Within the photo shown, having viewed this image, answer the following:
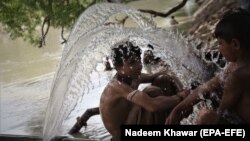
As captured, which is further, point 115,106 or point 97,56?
point 97,56

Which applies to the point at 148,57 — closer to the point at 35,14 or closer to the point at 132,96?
the point at 132,96

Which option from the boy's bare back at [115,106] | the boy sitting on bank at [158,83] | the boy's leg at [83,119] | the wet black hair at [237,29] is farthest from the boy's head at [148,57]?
the wet black hair at [237,29]

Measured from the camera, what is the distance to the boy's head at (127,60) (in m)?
1.91

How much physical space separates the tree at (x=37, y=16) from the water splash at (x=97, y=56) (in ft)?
2.99

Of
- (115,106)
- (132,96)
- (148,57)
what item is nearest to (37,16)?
(148,57)

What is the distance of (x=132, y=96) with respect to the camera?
1.86 meters

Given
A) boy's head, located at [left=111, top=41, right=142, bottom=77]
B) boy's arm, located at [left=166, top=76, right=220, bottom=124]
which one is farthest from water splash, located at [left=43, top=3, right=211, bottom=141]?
boy's arm, located at [left=166, top=76, right=220, bottom=124]

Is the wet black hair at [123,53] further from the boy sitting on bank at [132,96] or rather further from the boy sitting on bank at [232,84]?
the boy sitting on bank at [232,84]

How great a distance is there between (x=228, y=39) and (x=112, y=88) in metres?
0.66

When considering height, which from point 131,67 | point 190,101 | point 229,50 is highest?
point 229,50

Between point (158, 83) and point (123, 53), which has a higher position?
point (123, 53)

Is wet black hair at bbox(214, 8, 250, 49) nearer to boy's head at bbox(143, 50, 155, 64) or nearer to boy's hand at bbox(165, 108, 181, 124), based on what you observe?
boy's hand at bbox(165, 108, 181, 124)

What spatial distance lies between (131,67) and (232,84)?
0.56 meters

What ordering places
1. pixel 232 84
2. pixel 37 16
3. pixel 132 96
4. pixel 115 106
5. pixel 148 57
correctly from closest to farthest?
pixel 232 84 → pixel 132 96 → pixel 115 106 → pixel 148 57 → pixel 37 16
